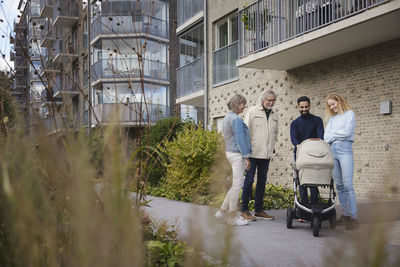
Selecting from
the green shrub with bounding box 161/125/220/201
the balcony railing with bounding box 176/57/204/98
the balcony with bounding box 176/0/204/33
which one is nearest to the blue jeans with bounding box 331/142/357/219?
the green shrub with bounding box 161/125/220/201

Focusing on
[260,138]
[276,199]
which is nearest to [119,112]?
[260,138]

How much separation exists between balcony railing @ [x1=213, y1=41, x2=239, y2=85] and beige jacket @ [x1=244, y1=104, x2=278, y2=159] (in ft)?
29.4

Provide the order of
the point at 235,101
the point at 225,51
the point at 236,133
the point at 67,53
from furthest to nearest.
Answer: the point at 225,51 < the point at 235,101 < the point at 236,133 < the point at 67,53

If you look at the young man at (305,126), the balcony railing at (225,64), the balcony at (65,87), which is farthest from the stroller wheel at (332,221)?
the balcony railing at (225,64)

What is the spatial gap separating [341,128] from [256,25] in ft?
25.9

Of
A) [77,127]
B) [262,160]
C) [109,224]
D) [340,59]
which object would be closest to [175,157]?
[262,160]

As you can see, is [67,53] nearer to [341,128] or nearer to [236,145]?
[236,145]

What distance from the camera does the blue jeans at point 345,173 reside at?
603 cm

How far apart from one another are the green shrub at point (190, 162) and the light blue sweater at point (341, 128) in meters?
4.45

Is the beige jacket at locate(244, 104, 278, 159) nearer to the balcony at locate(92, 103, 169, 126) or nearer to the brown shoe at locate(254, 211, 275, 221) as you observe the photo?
the brown shoe at locate(254, 211, 275, 221)

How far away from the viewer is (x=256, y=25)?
13.3 metres

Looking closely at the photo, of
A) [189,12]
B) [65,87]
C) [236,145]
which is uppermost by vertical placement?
[189,12]

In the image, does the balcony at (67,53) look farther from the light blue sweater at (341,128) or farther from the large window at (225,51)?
the large window at (225,51)

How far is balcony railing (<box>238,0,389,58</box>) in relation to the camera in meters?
10.5
